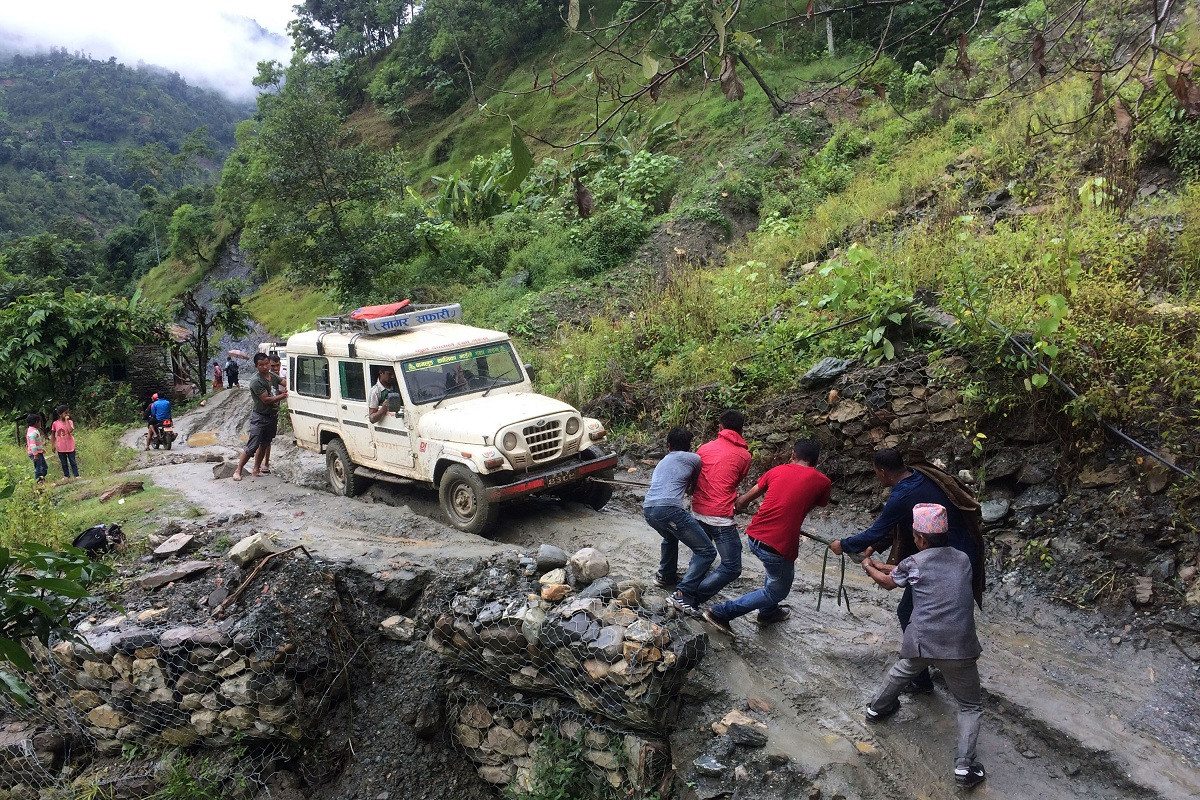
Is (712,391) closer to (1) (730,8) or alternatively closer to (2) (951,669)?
(2) (951,669)

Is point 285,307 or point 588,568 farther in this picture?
point 285,307

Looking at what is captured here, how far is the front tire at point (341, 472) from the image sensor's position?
872 cm

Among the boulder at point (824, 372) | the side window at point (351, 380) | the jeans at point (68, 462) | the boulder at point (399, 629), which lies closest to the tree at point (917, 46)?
the boulder at point (824, 372)

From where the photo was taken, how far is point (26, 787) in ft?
20.1

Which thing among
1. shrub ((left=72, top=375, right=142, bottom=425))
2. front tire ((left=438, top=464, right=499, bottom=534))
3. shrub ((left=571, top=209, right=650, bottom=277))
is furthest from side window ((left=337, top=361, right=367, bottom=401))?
shrub ((left=72, top=375, right=142, bottom=425))

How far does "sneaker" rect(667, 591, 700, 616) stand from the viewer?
5105 mm

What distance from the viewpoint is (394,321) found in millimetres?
8312

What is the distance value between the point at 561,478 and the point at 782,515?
2828 mm

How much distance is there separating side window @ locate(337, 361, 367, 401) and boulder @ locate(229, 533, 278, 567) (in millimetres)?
2121

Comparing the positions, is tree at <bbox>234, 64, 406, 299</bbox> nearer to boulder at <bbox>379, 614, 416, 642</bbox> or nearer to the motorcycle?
the motorcycle

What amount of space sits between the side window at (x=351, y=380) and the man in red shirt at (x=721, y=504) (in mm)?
4488

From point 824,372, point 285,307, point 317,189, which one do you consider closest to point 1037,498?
point 824,372

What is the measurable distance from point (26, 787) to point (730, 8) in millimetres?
7811

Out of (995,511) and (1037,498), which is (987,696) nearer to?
(995,511)
